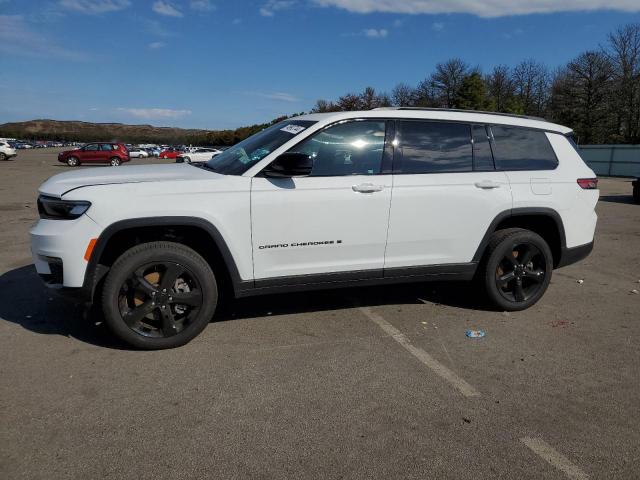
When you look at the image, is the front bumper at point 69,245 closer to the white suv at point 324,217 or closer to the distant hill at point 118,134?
the white suv at point 324,217

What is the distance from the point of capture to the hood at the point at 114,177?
3.79 meters

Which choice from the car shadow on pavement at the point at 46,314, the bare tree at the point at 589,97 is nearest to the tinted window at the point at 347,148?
the car shadow on pavement at the point at 46,314

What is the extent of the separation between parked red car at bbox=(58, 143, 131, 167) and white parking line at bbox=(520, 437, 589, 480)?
37563 mm

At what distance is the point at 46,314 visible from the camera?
461 cm

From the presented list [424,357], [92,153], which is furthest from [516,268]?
[92,153]

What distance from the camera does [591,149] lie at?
123ft

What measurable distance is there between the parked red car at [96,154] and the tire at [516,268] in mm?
35840

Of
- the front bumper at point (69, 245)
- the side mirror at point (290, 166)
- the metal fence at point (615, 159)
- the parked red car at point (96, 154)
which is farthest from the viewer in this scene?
the parked red car at point (96, 154)

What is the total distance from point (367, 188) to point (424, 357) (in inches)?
56.6

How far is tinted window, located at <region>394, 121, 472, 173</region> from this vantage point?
442 centimetres

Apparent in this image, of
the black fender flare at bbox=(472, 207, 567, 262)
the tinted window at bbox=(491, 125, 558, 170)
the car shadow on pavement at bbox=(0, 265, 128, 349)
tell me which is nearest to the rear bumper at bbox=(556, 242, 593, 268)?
the black fender flare at bbox=(472, 207, 567, 262)

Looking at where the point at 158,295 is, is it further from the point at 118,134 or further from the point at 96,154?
the point at 118,134

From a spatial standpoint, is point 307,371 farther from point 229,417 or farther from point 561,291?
point 561,291

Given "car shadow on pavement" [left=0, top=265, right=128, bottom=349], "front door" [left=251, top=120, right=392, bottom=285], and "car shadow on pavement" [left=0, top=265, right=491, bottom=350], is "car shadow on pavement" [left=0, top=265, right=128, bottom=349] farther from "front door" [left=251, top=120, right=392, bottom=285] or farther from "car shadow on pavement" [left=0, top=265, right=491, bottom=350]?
"front door" [left=251, top=120, right=392, bottom=285]
